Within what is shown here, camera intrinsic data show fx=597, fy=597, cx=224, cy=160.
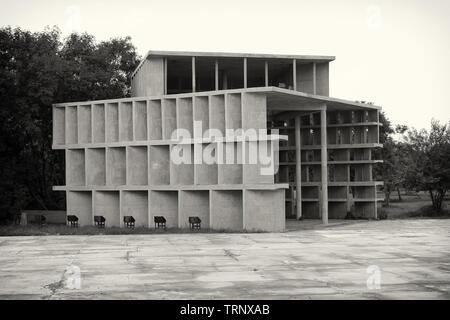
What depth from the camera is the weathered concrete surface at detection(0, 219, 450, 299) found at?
47.1 ft

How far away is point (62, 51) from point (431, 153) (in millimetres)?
31657

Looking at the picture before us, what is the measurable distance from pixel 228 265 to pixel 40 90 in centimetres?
2595

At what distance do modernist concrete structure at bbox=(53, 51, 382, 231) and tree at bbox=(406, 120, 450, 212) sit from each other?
548 centimetres

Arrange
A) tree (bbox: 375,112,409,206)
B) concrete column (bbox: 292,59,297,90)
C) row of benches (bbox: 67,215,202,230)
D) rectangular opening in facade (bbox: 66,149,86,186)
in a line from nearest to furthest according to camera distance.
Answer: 1. row of benches (bbox: 67,215,202,230)
2. rectangular opening in facade (bbox: 66,149,86,186)
3. concrete column (bbox: 292,59,297,90)
4. tree (bbox: 375,112,409,206)

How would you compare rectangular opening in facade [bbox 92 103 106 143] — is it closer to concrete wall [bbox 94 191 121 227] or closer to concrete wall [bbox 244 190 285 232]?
concrete wall [bbox 94 191 121 227]

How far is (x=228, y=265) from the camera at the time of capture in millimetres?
18844

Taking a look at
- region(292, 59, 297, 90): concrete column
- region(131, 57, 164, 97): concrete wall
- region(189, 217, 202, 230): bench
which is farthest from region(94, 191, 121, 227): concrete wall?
region(292, 59, 297, 90): concrete column

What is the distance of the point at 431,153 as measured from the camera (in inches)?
1845

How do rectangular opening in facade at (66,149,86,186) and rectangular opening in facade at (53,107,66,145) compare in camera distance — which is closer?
rectangular opening in facade at (66,149,86,186)

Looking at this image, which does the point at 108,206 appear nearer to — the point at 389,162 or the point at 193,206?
the point at 193,206

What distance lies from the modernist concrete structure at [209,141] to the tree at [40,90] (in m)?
2.77

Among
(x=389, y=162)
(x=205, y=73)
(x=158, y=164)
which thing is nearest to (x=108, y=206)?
(x=158, y=164)

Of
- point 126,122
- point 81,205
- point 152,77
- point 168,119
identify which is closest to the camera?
point 168,119

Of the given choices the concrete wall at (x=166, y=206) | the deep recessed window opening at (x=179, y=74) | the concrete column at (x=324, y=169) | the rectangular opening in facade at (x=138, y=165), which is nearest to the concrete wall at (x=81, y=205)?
the rectangular opening in facade at (x=138, y=165)
